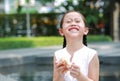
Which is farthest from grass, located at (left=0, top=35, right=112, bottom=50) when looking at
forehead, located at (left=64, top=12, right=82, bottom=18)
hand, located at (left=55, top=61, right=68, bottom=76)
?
hand, located at (left=55, top=61, right=68, bottom=76)

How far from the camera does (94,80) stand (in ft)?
8.59

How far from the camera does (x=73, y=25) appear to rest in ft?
8.66

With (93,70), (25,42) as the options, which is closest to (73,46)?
(93,70)

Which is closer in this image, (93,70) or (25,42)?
(93,70)

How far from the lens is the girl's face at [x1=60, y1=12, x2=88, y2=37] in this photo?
262 cm

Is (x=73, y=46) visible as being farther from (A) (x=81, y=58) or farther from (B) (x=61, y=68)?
(B) (x=61, y=68)

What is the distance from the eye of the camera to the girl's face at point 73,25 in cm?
262

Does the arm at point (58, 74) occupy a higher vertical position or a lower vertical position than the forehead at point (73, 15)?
lower

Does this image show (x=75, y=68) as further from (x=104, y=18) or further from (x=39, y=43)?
(x=104, y=18)

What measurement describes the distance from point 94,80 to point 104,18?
1888cm

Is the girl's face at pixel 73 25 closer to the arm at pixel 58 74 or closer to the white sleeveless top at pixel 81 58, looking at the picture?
the white sleeveless top at pixel 81 58

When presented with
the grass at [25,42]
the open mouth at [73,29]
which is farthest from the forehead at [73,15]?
the grass at [25,42]

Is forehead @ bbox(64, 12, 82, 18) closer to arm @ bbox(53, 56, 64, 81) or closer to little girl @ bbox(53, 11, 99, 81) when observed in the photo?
little girl @ bbox(53, 11, 99, 81)

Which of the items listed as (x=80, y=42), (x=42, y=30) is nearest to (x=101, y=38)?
(x=42, y=30)
